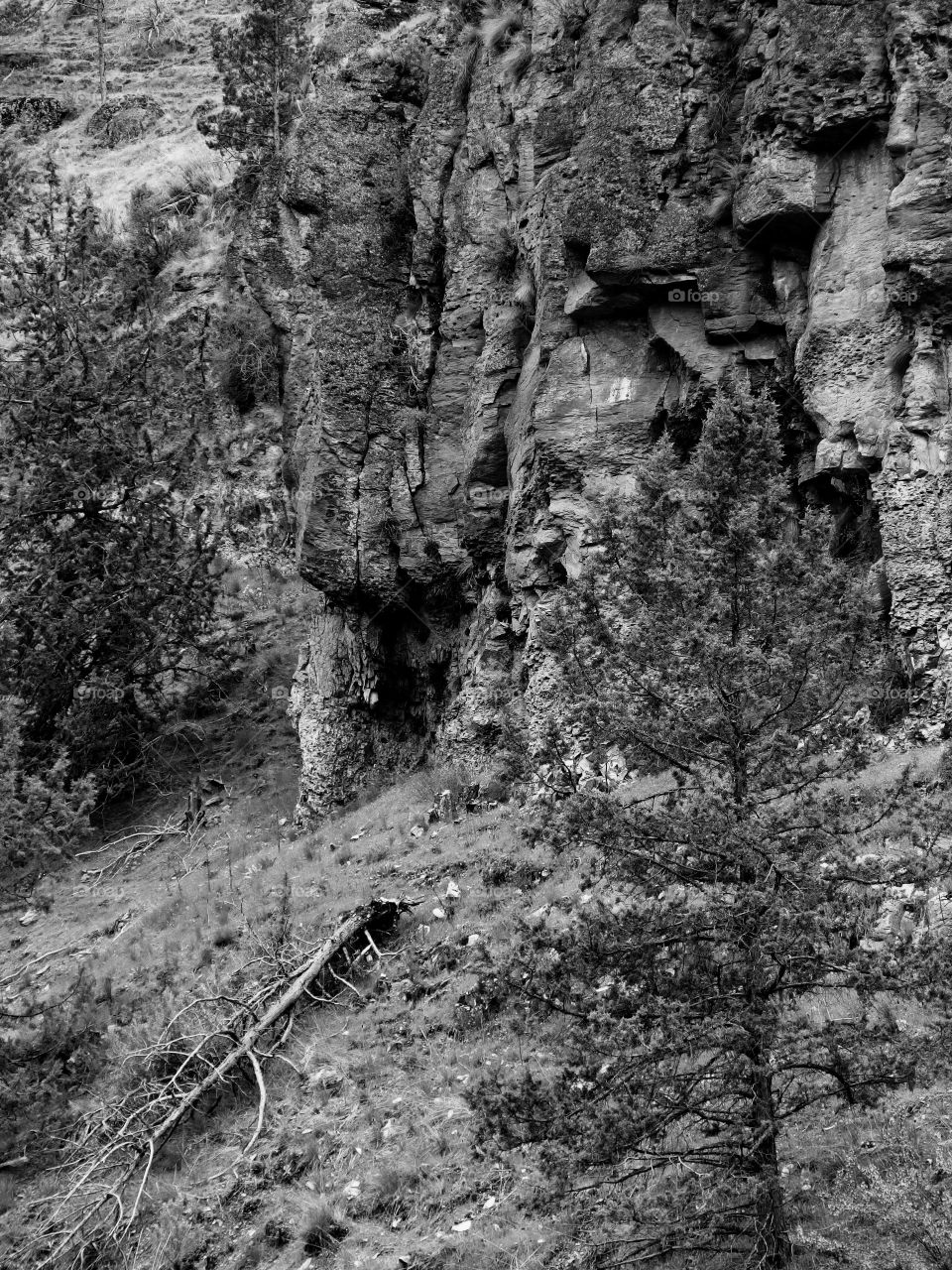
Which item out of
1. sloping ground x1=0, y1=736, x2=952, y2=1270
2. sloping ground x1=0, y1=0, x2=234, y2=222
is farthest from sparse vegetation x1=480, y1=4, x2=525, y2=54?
sloping ground x1=0, y1=0, x2=234, y2=222

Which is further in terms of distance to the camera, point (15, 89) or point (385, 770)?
point (15, 89)

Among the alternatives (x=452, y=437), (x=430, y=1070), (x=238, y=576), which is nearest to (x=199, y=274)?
(x=238, y=576)

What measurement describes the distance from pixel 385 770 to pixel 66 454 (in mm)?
8263

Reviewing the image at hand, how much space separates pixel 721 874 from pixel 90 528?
18.3 meters

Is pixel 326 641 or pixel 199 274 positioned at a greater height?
pixel 199 274

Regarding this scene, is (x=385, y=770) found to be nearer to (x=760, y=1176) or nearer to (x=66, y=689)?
(x=66, y=689)

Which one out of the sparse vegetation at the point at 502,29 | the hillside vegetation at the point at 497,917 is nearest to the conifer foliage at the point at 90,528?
the hillside vegetation at the point at 497,917

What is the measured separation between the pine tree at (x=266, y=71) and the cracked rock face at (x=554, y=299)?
7074mm

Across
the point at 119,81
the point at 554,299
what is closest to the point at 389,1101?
the point at 554,299

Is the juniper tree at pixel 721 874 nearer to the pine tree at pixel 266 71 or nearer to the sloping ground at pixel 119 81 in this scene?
the pine tree at pixel 266 71

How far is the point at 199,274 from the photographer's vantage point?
32969mm

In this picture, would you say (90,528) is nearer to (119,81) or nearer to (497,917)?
(497,917)

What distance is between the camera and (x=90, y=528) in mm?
22859

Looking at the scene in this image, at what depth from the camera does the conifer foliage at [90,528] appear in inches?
847
